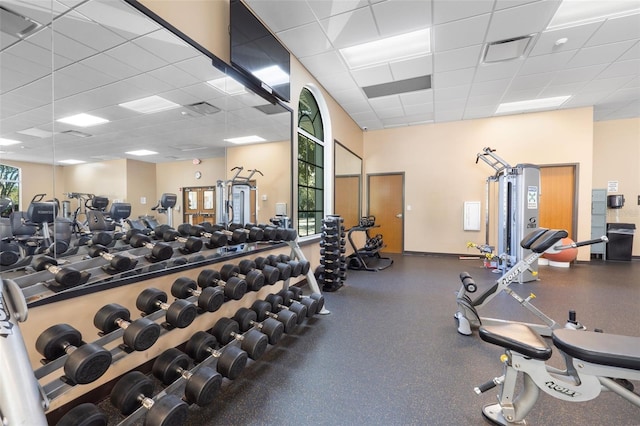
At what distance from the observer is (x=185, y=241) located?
198 centimetres

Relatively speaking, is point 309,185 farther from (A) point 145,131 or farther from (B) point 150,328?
(B) point 150,328

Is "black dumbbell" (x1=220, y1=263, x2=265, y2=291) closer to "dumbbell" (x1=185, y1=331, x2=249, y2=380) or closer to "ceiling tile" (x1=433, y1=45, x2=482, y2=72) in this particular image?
"dumbbell" (x1=185, y1=331, x2=249, y2=380)

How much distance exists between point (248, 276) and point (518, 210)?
4453 millimetres

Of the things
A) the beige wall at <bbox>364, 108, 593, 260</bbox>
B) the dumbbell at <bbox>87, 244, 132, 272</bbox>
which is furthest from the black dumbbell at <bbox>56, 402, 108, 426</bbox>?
the beige wall at <bbox>364, 108, 593, 260</bbox>

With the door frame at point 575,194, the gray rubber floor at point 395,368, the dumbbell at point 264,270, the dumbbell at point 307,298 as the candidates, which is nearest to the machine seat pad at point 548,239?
the gray rubber floor at point 395,368

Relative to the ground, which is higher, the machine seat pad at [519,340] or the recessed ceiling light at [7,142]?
the recessed ceiling light at [7,142]

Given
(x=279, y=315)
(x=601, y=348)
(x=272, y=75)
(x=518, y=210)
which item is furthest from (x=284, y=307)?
(x=518, y=210)

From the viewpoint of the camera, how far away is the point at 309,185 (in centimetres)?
441

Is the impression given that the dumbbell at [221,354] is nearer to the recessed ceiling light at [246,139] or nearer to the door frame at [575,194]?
the recessed ceiling light at [246,139]

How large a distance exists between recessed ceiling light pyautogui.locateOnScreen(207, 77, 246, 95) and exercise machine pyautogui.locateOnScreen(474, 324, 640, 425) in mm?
2777

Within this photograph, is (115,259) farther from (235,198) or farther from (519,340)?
(519,340)

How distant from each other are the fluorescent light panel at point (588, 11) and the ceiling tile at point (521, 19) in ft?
0.37

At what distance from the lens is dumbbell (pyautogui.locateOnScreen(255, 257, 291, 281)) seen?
2430 millimetres

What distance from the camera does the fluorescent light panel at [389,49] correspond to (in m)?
3.36
